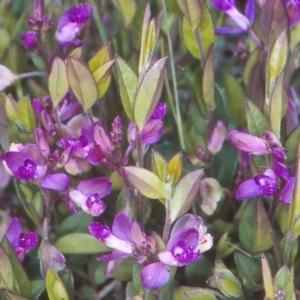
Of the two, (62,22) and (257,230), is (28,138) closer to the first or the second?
(62,22)

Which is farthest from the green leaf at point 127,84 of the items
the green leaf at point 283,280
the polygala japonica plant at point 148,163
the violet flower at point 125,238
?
the green leaf at point 283,280

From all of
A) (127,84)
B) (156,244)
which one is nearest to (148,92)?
(127,84)

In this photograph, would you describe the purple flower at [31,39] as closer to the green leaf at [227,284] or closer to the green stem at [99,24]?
the green stem at [99,24]

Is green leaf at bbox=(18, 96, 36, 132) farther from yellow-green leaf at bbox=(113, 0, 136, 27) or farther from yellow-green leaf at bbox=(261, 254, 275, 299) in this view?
yellow-green leaf at bbox=(261, 254, 275, 299)

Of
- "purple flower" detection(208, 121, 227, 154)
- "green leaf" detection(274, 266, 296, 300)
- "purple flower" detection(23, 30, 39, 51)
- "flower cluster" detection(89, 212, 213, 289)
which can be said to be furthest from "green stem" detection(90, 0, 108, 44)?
"green leaf" detection(274, 266, 296, 300)

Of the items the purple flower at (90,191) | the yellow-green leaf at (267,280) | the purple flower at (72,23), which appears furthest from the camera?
the purple flower at (72,23)
